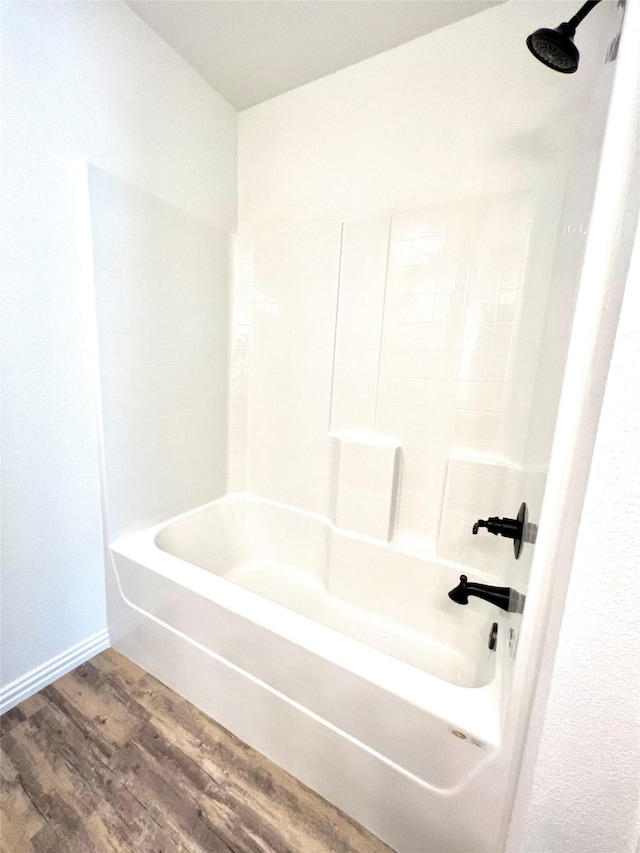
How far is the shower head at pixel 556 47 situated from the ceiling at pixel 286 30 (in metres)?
0.66

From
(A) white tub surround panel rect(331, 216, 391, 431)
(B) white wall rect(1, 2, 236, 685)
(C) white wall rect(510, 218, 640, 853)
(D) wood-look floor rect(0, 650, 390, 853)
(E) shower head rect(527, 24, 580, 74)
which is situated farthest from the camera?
(A) white tub surround panel rect(331, 216, 391, 431)

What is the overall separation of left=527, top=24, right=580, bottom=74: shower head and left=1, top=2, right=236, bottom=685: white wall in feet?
4.52

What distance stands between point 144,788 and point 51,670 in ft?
2.08

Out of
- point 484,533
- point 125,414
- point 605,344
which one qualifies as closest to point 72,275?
point 125,414

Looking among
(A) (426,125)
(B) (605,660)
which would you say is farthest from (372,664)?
(A) (426,125)

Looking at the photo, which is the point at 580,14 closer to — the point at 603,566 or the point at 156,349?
the point at 603,566

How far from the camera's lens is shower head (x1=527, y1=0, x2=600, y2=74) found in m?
0.76

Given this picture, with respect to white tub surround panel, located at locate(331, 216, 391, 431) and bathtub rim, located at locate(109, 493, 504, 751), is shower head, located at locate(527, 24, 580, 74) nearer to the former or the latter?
white tub surround panel, located at locate(331, 216, 391, 431)

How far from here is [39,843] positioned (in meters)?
0.89

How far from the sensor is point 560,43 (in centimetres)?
77

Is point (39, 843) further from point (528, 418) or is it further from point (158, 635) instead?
point (528, 418)

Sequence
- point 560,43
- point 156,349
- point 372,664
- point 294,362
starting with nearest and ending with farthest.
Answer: point 560,43, point 372,664, point 156,349, point 294,362

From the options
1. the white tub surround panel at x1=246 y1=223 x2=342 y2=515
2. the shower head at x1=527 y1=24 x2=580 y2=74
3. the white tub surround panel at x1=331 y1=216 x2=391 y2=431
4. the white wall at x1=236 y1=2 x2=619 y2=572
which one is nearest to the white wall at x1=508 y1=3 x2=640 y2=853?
the shower head at x1=527 y1=24 x2=580 y2=74

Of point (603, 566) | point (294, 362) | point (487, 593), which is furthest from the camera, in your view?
point (294, 362)
